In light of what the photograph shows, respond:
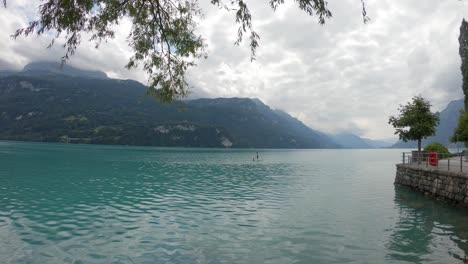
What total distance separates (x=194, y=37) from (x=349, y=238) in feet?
45.8

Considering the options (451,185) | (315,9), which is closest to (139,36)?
(315,9)

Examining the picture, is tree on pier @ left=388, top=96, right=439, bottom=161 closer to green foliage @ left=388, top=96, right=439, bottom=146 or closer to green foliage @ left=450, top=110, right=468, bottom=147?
green foliage @ left=388, top=96, right=439, bottom=146

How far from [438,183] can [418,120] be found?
62.4ft

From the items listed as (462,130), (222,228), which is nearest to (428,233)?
(222,228)

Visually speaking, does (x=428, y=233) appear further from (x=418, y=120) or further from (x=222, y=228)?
(x=418, y=120)

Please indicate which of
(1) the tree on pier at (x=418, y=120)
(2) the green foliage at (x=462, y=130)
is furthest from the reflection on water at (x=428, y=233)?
(2) the green foliage at (x=462, y=130)

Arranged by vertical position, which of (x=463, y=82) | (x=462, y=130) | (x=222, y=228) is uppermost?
(x=463, y=82)

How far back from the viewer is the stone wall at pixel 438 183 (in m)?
24.8

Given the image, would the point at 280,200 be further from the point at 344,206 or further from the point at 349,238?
the point at 349,238

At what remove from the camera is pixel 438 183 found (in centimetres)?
3003

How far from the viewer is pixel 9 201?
25812mm

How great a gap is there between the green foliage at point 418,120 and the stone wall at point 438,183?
7.39 metres

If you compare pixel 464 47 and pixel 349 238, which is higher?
pixel 464 47

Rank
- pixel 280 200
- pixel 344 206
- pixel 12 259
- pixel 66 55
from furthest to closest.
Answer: pixel 280 200
pixel 344 206
pixel 12 259
pixel 66 55
